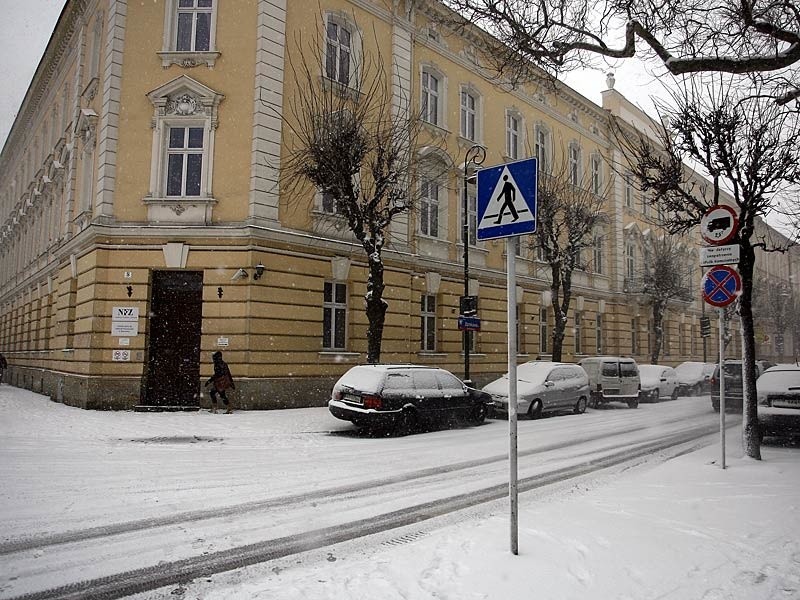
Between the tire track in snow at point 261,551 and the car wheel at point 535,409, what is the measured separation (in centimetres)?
872

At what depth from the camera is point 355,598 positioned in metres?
4.04

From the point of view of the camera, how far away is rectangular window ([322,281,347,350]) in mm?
18641

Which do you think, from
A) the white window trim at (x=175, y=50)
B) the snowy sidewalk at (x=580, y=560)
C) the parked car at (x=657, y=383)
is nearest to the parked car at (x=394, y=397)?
the snowy sidewalk at (x=580, y=560)

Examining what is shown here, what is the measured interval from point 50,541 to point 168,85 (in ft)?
48.7

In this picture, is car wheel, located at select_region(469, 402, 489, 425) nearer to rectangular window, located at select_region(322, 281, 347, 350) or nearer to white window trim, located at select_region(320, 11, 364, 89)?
rectangular window, located at select_region(322, 281, 347, 350)

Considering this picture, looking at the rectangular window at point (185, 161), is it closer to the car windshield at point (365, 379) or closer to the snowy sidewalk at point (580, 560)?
the car windshield at point (365, 379)

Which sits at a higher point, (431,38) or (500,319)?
(431,38)

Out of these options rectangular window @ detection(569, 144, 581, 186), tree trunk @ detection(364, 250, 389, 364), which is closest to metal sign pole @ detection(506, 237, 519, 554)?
tree trunk @ detection(364, 250, 389, 364)

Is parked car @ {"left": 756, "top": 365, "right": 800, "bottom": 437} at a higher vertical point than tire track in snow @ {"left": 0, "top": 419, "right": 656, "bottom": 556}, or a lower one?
higher

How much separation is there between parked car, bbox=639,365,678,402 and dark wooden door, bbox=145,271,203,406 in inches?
689

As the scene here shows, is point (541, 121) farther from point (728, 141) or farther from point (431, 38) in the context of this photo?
point (728, 141)

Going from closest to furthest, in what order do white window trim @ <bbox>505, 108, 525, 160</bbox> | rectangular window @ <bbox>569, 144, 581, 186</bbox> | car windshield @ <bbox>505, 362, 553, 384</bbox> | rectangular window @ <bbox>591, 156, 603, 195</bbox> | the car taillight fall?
the car taillight, car windshield @ <bbox>505, 362, 553, 384</bbox>, white window trim @ <bbox>505, 108, 525, 160</bbox>, rectangular window @ <bbox>569, 144, 581, 186</bbox>, rectangular window @ <bbox>591, 156, 603, 195</bbox>

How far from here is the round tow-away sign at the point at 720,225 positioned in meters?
8.87

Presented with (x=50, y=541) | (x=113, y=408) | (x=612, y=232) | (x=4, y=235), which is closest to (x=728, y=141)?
(x=50, y=541)
